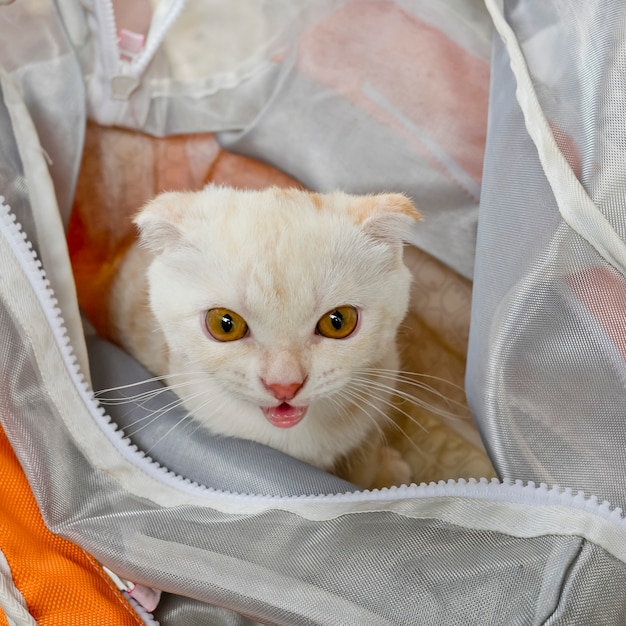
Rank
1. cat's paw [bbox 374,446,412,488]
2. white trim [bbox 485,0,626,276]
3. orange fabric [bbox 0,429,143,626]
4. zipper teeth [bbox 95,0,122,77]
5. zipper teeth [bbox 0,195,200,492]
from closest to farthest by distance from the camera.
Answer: white trim [bbox 485,0,626,276] → orange fabric [bbox 0,429,143,626] → zipper teeth [bbox 0,195,200,492] → zipper teeth [bbox 95,0,122,77] → cat's paw [bbox 374,446,412,488]

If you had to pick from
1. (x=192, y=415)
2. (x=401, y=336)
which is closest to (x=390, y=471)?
(x=401, y=336)

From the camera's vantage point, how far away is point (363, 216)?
0.90m

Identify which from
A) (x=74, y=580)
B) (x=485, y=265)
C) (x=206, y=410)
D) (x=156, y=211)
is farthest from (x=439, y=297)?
(x=74, y=580)

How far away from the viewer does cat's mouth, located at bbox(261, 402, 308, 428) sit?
2.94ft

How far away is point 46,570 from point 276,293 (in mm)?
482

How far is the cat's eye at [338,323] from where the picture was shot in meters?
0.88

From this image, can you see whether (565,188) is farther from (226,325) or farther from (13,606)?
(13,606)

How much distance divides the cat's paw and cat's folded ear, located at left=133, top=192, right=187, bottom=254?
23.8 inches

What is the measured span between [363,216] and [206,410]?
399 mm

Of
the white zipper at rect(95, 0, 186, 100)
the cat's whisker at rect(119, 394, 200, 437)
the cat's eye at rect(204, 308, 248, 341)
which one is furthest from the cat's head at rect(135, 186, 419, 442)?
the white zipper at rect(95, 0, 186, 100)

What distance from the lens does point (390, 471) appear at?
128 centimetres

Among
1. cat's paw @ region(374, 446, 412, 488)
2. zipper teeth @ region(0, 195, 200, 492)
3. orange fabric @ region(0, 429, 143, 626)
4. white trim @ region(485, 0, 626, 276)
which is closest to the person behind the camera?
white trim @ region(485, 0, 626, 276)

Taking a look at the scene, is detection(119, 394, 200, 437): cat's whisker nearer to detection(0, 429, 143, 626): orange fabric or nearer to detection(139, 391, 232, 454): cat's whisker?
detection(139, 391, 232, 454): cat's whisker

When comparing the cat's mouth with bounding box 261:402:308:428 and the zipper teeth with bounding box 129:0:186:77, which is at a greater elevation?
the zipper teeth with bounding box 129:0:186:77
